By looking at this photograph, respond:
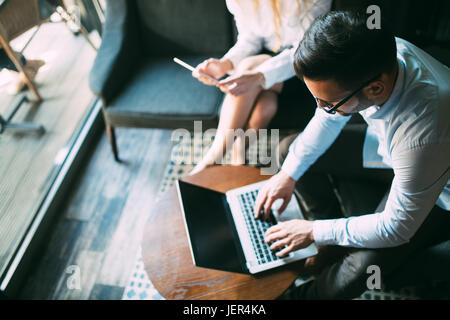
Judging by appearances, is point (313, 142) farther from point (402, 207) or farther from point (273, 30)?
point (273, 30)

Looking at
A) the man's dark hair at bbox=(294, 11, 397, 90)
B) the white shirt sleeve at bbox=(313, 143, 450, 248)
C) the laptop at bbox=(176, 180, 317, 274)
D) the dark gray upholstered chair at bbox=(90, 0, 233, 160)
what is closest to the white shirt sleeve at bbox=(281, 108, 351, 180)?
the laptop at bbox=(176, 180, 317, 274)

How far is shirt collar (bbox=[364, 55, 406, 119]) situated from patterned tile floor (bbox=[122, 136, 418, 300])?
0.87 meters

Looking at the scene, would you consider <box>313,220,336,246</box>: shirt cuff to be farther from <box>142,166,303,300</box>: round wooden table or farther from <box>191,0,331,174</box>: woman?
<box>191,0,331,174</box>: woman

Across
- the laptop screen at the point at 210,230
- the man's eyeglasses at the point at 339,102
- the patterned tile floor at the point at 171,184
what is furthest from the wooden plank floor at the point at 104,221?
the man's eyeglasses at the point at 339,102

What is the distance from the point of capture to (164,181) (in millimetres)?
1894

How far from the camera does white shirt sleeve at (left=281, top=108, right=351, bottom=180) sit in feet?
3.84

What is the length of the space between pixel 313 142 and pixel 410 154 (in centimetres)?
41

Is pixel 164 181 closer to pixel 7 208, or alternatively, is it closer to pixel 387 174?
pixel 7 208

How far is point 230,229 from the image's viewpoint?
3.84 feet

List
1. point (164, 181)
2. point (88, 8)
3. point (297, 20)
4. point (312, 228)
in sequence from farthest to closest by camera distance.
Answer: point (88, 8) → point (164, 181) → point (297, 20) → point (312, 228)

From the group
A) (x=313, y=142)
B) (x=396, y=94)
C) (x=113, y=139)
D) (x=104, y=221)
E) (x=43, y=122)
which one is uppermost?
(x=396, y=94)

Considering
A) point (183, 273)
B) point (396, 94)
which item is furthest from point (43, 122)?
point (396, 94)
